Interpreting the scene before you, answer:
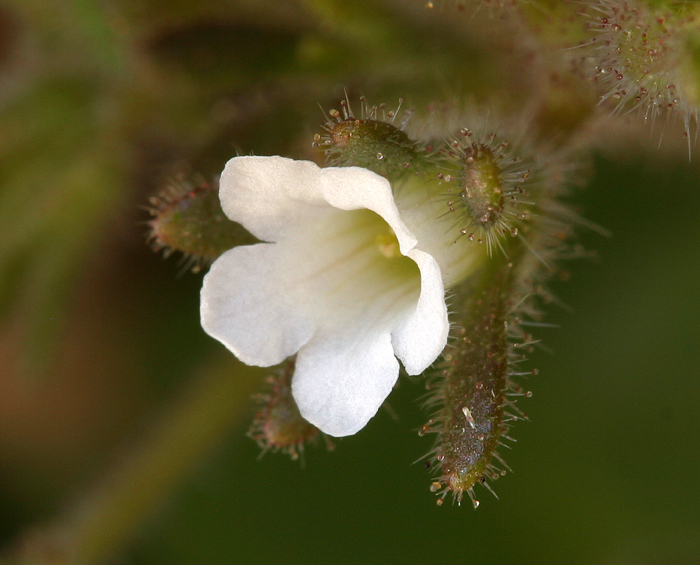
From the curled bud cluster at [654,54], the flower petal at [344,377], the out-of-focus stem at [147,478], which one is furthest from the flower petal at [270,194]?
the out-of-focus stem at [147,478]

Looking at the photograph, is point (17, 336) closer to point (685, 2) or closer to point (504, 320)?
point (504, 320)

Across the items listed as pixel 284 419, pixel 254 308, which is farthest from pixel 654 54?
pixel 284 419

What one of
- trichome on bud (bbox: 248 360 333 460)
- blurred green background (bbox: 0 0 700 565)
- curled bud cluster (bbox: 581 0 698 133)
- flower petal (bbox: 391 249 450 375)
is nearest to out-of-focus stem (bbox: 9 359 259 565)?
blurred green background (bbox: 0 0 700 565)

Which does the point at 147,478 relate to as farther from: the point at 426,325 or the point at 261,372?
the point at 426,325

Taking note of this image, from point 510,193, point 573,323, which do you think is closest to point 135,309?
point 573,323

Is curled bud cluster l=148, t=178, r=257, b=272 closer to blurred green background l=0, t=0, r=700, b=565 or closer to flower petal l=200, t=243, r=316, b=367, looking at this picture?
flower petal l=200, t=243, r=316, b=367

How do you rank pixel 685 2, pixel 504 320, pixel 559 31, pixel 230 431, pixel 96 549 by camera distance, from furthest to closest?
pixel 230 431 → pixel 96 549 → pixel 559 31 → pixel 504 320 → pixel 685 2

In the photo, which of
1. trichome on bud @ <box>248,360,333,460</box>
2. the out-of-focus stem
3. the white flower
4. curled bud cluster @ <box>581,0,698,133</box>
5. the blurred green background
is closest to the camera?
curled bud cluster @ <box>581,0,698,133</box>
